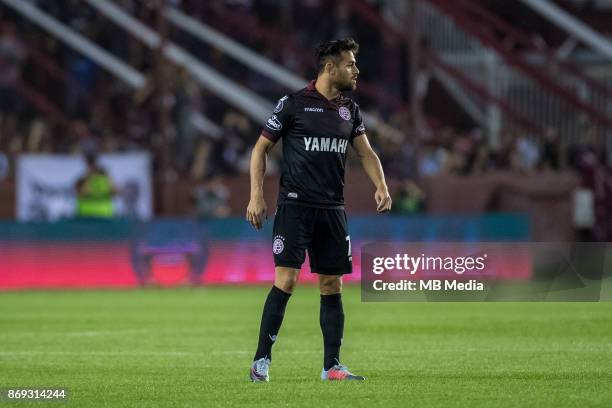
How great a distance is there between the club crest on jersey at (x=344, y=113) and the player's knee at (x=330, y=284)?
41.8 inches

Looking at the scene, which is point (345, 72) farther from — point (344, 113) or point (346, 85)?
point (344, 113)

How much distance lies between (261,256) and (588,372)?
13.7 meters

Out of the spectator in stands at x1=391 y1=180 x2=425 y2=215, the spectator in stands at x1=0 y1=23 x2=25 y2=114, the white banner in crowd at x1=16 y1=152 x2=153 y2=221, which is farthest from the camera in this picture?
the spectator in stands at x1=0 y1=23 x2=25 y2=114

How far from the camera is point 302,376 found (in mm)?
10875

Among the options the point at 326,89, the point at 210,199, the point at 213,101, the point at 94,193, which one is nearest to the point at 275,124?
the point at 326,89

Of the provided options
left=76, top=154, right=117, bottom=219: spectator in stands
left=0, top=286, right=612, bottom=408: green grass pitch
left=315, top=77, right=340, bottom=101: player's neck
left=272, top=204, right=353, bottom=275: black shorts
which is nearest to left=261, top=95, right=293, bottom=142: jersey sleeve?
left=315, top=77, right=340, bottom=101: player's neck

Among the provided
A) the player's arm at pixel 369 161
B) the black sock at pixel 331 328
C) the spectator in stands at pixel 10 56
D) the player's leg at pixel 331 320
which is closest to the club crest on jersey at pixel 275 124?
the player's arm at pixel 369 161

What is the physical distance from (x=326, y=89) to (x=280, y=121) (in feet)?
1.22

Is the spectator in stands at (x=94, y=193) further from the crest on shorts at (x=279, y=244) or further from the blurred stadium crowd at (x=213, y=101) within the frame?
the crest on shorts at (x=279, y=244)

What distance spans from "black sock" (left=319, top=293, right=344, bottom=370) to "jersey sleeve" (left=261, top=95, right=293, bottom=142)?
114 cm

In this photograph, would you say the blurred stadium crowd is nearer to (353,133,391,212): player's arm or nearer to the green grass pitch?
the green grass pitch

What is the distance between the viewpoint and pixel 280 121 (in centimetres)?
1034

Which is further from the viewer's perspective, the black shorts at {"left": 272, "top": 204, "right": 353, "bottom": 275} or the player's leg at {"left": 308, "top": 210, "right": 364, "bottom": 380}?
the player's leg at {"left": 308, "top": 210, "right": 364, "bottom": 380}

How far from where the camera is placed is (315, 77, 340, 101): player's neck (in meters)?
10.4
